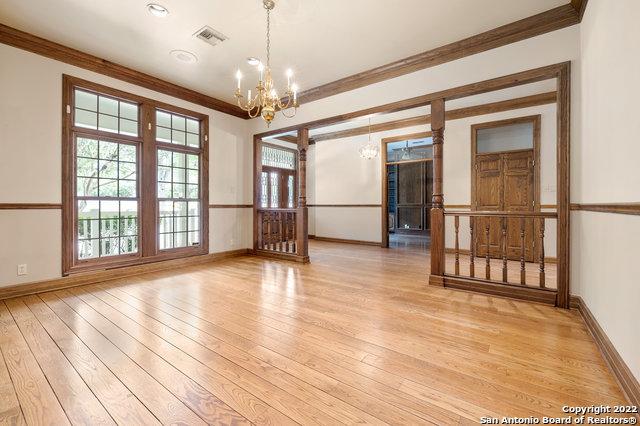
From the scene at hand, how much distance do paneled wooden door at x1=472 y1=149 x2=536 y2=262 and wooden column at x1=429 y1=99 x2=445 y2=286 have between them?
224 cm

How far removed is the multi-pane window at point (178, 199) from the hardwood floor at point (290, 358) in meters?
1.55

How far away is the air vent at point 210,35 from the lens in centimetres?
305

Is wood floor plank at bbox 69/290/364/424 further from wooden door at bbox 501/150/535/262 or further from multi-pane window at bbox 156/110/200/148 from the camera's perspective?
wooden door at bbox 501/150/535/262

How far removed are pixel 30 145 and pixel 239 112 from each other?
309 centimetres

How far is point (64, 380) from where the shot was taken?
5.08 feet

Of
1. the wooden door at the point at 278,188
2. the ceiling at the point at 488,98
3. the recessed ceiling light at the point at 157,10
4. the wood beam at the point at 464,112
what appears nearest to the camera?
the recessed ceiling light at the point at 157,10

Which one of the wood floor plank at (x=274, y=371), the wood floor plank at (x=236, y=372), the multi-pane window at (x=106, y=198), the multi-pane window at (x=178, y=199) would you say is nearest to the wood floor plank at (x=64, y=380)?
the wood floor plank at (x=236, y=372)

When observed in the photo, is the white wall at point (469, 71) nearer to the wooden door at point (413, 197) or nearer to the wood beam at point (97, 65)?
the wood beam at point (97, 65)

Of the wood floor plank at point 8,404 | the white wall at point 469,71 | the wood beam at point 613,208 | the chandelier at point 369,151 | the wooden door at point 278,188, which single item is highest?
the white wall at point 469,71

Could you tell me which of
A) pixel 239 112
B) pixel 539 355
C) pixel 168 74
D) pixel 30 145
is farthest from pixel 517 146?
pixel 30 145

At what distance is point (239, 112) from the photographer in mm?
5465

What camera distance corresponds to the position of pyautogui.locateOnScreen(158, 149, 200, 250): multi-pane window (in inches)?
176

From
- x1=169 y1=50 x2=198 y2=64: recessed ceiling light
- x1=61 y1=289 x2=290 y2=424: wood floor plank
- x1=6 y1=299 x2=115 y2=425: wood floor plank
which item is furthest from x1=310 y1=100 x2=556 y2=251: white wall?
x1=6 y1=299 x2=115 y2=425: wood floor plank

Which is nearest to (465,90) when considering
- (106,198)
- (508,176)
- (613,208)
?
(613,208)
